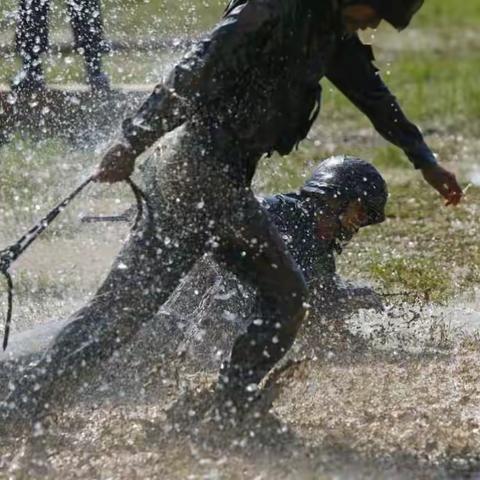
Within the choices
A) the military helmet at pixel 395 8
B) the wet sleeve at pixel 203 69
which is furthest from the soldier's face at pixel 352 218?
the wet sleeve at pixel 203 69

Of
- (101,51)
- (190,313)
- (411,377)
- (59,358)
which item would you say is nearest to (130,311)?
(59,358)

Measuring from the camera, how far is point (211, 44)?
5.16 meters

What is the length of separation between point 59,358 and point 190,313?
3.77 feet

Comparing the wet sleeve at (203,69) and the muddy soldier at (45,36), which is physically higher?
the wet sleeve at (203,69)

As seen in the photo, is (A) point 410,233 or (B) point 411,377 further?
(A) point 410,233

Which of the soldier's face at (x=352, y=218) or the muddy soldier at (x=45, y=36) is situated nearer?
the soldier's face at (x=352, y=218)

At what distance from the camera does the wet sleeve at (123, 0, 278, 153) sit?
515 cm

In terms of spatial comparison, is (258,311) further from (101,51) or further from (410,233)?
(101,51)

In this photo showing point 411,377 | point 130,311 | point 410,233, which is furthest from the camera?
point 410,233

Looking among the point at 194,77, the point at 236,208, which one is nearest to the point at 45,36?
the point at 236,208

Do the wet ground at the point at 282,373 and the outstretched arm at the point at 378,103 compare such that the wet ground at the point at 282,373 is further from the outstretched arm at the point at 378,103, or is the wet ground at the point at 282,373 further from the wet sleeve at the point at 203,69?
the wet sleeve at the point at 203,69

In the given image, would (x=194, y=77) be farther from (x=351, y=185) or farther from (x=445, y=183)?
(x=351, y=185)

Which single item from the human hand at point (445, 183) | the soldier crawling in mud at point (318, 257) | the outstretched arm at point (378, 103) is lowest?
the soldier crawling in mud at point (318, 257)

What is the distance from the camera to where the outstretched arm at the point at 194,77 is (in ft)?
16.9
